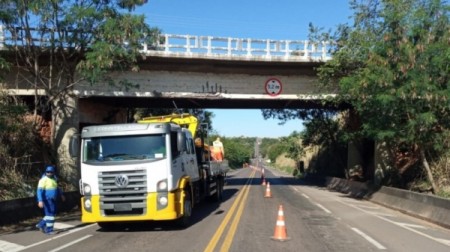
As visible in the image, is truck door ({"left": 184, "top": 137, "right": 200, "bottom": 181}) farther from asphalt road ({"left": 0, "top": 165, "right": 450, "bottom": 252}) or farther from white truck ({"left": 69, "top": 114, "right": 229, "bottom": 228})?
asphalt road ({"left": 0, "top": 165, "right": 450, "bottom": 252})

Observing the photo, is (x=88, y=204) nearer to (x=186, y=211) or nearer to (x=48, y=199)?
(x=48, y=199)

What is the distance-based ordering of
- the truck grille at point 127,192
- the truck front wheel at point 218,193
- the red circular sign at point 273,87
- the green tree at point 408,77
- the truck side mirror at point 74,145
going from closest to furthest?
the truck grille at point 127,192 → the truck side mirror at point 74,145 → the green tree at point 408,77 → the truck front wheel at point 218,193 → the red circular sign at point 273,87

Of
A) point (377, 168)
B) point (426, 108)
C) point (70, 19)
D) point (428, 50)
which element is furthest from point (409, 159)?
point (70, 19)

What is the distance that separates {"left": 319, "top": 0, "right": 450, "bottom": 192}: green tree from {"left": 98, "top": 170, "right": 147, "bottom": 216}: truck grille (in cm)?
1160

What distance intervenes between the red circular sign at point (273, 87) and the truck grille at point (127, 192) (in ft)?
57.9

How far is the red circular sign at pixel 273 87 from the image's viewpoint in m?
30.1

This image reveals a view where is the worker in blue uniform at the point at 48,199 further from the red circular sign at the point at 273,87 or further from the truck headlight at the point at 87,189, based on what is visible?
the red circular sign at the point at 273,87

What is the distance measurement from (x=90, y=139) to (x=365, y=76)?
12.5 m

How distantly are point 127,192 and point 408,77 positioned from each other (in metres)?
12.8

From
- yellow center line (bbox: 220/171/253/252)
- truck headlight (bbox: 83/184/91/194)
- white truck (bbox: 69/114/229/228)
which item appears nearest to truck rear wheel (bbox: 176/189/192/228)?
white truck (bbox: 69/114/229/228)

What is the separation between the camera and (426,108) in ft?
72.3

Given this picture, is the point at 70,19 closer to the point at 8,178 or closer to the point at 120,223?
the point at 8,178

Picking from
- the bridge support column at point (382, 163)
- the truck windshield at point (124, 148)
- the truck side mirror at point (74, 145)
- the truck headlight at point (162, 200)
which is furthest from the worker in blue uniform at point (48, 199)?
the bridge support column at point (382, 163)

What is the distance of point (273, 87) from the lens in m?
30.3
